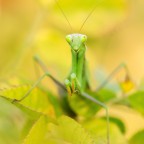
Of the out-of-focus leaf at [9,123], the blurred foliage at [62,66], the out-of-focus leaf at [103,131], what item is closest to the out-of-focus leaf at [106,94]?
the blurred foliage at [62,66]

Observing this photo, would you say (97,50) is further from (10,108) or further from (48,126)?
(48,126)

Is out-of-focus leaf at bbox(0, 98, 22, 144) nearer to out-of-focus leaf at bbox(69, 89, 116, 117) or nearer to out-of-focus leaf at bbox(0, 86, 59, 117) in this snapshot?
out-of-focus leaf at bbox(0, 86, 59, 117)

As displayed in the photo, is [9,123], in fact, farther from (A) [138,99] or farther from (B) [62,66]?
(B) [62,66]

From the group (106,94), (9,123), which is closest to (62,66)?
(106,94)

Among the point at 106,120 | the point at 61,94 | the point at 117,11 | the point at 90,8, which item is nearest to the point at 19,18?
the point at 90,8

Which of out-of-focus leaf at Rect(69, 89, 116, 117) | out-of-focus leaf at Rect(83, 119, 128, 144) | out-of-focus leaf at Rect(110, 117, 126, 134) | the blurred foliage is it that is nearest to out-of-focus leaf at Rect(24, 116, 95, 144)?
the blurred foliage
